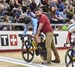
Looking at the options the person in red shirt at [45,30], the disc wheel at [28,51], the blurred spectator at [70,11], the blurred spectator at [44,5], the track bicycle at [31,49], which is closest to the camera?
the person in red shirt at [45,30]

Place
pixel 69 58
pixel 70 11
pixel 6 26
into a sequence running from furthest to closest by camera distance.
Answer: pixel 70 11
pixel 6 26
pixel 69 58

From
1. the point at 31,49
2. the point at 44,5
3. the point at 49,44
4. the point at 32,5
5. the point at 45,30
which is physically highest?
the point at 45,30

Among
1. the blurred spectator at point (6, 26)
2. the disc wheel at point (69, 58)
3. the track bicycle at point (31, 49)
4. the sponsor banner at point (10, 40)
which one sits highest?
the disc wheel at point (69, 58)

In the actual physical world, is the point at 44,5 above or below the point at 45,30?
below

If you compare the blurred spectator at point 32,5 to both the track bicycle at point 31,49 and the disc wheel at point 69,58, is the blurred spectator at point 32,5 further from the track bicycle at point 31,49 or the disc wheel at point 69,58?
the disc wheel at point 69,58

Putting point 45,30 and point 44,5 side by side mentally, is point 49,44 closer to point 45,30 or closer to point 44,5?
point 45,30

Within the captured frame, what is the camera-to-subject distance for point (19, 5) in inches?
772

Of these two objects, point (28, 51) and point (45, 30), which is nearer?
point (45, 30)

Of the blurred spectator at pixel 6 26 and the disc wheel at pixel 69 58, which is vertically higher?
the disc wheel at pixel 69 58

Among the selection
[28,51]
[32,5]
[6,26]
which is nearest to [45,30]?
[28,51]

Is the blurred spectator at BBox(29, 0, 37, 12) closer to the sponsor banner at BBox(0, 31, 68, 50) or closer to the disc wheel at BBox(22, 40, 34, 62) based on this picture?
the sponsor banner at BBox(0, 31, 68, 50)

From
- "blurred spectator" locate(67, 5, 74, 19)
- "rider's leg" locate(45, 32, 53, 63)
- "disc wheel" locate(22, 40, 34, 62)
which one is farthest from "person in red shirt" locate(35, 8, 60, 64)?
"blurred spectator" locate(67, 5, 74, 19)

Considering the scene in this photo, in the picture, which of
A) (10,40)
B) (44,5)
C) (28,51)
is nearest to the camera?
(28,51)

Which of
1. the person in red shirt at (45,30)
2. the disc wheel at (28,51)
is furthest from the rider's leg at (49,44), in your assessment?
the disc wheel at (28,51)
